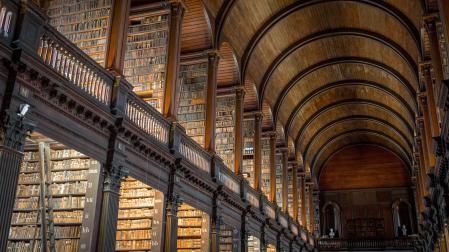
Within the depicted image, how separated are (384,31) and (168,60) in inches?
340

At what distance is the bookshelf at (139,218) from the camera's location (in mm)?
9172

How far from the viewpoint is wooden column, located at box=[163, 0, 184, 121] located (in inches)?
390

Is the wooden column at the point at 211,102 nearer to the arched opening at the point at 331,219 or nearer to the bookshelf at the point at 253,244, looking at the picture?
the bookshelf at the point at 253,244

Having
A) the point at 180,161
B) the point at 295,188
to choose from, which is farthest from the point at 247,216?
the point at 295,188

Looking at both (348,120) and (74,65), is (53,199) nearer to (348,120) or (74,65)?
(74,65)

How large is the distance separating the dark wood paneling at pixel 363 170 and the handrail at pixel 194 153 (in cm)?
1838

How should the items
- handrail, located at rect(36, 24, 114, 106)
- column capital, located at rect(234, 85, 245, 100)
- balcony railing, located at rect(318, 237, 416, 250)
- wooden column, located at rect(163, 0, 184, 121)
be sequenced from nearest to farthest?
handrail, located at rect(36, 24, 114, 106) → wooden column, located at rect(163, 0, 184, 121) → column capital, located at rect(234, 85, 245, 100) → balcony railing, located at rect(318, 237, 416, 250)

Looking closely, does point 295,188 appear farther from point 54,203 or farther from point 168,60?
point 54,203

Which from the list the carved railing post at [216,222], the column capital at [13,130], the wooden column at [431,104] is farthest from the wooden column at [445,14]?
the column capital at [13,130]

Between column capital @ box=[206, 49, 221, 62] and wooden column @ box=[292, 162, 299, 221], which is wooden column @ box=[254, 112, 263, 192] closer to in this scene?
column capital @ box=[206, 49, 221, 62]

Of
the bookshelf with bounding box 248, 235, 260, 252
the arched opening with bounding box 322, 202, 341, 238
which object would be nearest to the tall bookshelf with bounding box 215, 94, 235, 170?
the bookshelf with bounding box 248, 235, 260, 252

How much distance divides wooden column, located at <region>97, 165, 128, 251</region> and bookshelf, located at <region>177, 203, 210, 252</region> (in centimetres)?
384

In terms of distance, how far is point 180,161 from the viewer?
32.0 ft

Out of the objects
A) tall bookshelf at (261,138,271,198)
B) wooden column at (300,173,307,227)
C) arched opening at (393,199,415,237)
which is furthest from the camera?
arched opening at (393,199,415,237)
